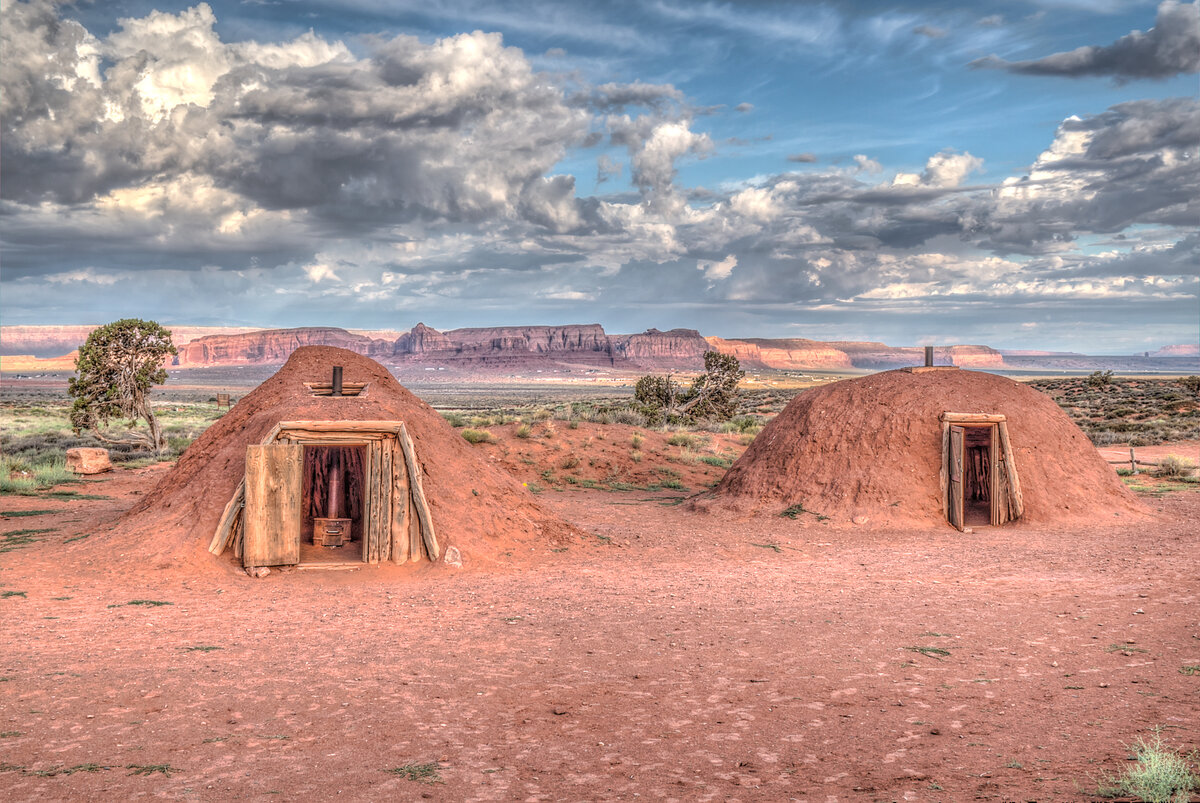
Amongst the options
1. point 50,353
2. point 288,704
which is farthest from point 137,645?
point 50,353

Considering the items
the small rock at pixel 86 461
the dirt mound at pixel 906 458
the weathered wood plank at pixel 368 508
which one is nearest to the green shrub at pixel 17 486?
the small rock at pixel 86 461

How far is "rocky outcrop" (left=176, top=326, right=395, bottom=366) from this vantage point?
541ft

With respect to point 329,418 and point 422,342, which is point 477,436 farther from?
point 422,342

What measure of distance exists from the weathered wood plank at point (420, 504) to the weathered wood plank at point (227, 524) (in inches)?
82.5

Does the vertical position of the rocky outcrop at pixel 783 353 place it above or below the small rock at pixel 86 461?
above

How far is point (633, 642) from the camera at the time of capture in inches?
308

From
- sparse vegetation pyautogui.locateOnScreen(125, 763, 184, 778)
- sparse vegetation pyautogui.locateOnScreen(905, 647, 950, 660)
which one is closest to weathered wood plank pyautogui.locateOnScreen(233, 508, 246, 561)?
sparse vegetation pyautogui.locateOnScreen(125, 763, 184, 778)

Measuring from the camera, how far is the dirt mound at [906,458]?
14.8 m

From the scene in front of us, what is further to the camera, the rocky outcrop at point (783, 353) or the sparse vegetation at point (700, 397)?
the rocky outcrop at point (783, 353)

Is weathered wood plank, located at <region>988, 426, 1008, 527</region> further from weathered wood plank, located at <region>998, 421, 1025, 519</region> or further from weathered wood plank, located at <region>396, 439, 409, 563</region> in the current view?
weathered wood plank, located at <region>396, 439, 409, 563</region>

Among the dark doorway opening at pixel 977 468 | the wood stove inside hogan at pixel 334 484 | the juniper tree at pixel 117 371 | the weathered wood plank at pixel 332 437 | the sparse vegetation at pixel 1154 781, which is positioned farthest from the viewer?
the juniper tree at pixel 117 371

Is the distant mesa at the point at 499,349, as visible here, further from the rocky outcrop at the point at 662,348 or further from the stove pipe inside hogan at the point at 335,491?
the stove pipe inside hogan at the point at 335,491

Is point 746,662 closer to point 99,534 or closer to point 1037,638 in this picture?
point 1037,638

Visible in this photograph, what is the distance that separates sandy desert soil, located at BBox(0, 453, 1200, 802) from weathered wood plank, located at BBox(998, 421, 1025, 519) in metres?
2.58
